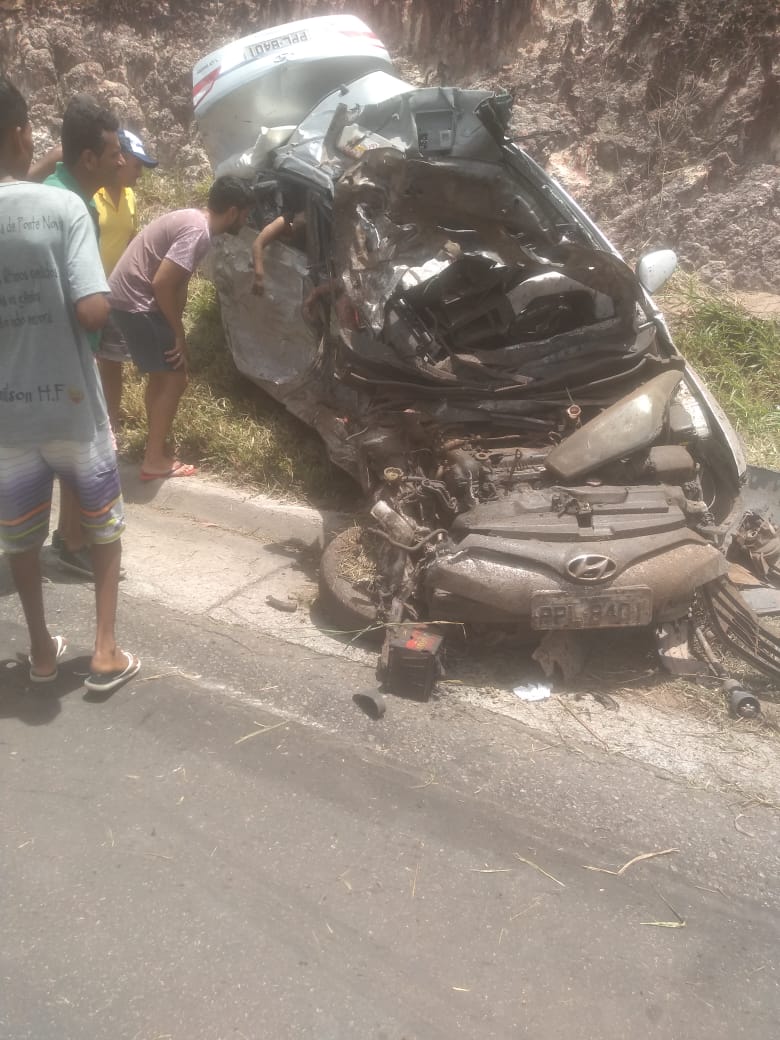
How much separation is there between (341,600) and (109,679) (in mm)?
1043

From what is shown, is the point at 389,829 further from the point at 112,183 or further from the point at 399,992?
the point at 112,183

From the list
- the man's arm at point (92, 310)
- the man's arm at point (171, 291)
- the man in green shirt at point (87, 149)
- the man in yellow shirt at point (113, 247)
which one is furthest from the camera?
the man in yellow shirt at point (113, 247)

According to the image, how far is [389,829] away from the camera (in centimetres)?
270

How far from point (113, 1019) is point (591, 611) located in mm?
2048

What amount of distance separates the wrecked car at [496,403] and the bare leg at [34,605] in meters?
1.25

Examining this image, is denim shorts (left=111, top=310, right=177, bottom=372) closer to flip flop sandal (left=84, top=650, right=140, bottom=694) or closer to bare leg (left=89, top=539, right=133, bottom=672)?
bare leg (left=89, top=539, right=133, bottom=672)

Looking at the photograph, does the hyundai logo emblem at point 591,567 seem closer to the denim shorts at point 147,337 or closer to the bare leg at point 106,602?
the bare leg at point 106,602

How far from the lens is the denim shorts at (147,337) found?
474 centimetres

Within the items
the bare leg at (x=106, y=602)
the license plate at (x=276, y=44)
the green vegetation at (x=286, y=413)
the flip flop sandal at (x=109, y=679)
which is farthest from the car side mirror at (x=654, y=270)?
the license plate at (x=276, y=44)

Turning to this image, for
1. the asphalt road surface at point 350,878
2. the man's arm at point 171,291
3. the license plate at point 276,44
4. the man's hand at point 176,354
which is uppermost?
the license plate at point 276,44

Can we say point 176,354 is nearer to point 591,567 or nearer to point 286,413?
point 286,413

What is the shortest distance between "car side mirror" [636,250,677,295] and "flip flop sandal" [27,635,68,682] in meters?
3.06

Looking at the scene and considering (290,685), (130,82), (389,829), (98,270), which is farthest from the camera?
(130,82)

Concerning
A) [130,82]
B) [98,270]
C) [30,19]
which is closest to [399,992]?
[98,270]
